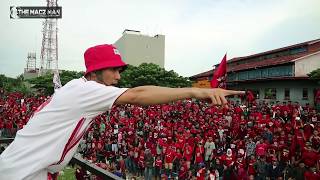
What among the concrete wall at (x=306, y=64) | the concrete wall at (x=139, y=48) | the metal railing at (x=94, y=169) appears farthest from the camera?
the concrete wall at (x=139, y=48)

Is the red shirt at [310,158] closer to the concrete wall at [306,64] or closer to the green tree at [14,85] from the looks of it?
the concrete wall at [306,64]

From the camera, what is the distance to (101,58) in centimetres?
192

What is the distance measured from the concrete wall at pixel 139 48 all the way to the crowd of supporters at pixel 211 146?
49.3 metres

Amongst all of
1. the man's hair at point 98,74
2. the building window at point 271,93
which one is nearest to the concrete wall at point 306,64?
→ the building window at point 271,93

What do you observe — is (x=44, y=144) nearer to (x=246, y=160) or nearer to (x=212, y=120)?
(x=246, y=160)

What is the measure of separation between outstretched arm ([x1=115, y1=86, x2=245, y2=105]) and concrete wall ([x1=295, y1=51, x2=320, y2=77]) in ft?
106

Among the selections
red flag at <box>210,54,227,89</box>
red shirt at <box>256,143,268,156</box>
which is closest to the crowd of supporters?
red shirt at <box>256,143,268,156</box>

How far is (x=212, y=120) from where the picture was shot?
63.9ft

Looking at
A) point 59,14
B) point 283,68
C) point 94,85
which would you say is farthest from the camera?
point 59,14

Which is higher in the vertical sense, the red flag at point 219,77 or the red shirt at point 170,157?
the red flag at point 219,77

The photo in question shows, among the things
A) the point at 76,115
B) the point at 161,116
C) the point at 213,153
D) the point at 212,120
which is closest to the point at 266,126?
the point at 213,153

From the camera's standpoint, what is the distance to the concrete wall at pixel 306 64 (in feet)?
106

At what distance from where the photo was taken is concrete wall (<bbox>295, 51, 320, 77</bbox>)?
32.2 metres

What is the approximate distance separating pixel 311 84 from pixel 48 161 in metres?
30.4
